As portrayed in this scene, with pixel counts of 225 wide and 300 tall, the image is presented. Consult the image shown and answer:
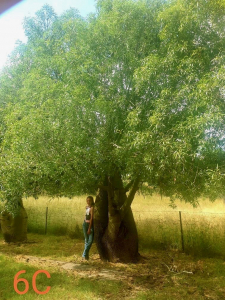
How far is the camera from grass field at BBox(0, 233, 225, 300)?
5.09m

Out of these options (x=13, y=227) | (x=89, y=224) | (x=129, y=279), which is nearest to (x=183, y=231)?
(x=89, y=224)

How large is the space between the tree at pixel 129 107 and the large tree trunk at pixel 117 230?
21.6 inches

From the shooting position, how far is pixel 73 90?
584 cm

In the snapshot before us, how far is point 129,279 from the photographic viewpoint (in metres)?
5.95

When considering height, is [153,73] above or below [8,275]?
above

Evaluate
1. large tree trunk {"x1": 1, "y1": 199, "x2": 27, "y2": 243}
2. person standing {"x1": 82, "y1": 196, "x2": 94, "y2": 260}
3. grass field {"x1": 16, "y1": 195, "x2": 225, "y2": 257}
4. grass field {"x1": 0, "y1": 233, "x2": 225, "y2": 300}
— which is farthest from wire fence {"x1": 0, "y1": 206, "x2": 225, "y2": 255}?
large tree trunk {"x1": 1, "y1": 199, "x2": 27, "y2": 243}

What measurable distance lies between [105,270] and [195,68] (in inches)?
189

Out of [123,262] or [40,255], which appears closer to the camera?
[123,262]

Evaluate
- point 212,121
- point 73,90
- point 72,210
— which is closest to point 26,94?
point 73,90

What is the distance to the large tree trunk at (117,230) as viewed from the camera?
292 inches

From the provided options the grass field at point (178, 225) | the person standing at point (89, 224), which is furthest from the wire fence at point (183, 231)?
the person standing at point (89, 224)

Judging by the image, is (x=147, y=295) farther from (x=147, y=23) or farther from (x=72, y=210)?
(x=72, y=210)

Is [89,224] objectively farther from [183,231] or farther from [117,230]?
[183,231]

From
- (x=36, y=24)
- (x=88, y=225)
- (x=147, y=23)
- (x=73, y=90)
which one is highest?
(x=36, y=24)
